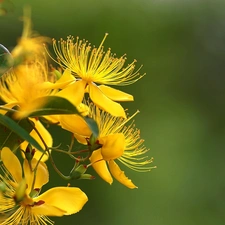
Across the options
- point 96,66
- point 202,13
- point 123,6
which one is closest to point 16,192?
point 96,66

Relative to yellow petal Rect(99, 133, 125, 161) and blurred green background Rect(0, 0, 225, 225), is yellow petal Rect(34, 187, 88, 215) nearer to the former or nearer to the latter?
yellow petal Rect(99, 133, 125, 161)

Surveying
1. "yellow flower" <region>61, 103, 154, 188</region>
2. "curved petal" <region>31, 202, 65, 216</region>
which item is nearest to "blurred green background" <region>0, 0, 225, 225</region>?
"yellow flower" <region>61, 103, 154, 188</region>

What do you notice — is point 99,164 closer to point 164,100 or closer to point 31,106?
point 31,106

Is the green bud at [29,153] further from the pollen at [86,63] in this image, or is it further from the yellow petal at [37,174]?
the pollen at [86,63]

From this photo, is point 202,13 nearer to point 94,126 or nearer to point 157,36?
point 157,36

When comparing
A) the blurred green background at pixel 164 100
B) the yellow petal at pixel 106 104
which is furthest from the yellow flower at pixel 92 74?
the blurred green background at pixel 164 100
